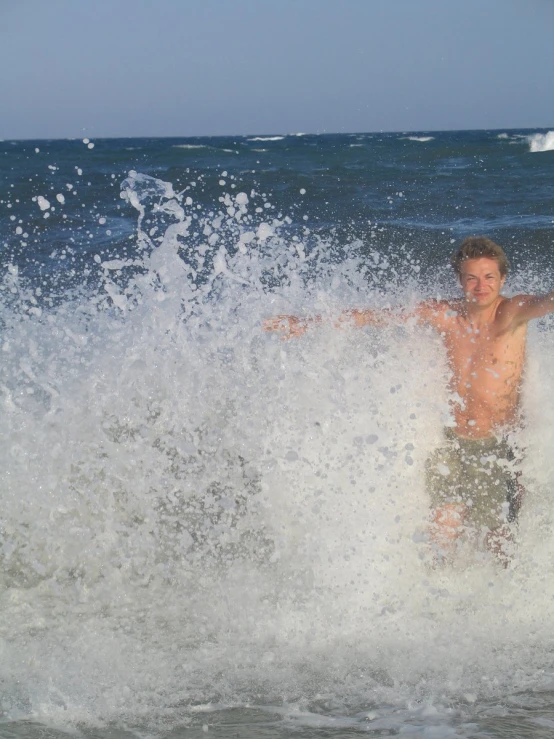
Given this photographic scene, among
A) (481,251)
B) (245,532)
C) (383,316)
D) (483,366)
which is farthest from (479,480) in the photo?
(245,532)

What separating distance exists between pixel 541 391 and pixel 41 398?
8.94 feet

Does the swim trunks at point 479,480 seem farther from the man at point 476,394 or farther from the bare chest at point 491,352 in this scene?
the bare chest at point 491,352

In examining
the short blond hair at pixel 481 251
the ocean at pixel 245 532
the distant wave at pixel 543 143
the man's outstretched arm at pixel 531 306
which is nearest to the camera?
the ocean at pixel 245 532

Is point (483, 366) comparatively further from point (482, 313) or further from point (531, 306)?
point (531, 306)

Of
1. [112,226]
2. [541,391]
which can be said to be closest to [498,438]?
[541,391]

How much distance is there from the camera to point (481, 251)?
366cm

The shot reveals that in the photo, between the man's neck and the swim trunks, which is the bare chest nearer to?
the man's neck

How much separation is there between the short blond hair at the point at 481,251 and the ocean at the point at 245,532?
474 mm

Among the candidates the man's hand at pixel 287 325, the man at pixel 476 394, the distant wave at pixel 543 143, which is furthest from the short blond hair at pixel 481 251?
the distant wave at pixel 543 143

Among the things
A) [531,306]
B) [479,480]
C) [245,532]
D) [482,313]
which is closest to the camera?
[531,306]

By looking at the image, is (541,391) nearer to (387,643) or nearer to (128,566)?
(387,643)

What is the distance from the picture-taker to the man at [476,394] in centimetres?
374

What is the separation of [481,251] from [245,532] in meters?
1.81

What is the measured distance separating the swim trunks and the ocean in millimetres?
113
